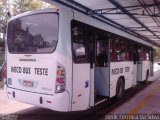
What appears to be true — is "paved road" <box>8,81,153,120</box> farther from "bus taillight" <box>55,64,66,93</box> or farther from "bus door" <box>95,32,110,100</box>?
"bus taillight" <box>55,64,66,93</box>

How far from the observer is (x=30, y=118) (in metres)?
6.86

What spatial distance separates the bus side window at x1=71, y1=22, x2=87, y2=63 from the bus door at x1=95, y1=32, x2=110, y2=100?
177 centimetres

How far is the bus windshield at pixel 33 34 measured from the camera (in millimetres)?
5785

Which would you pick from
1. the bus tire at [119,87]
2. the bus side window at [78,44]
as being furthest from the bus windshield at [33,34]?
the bus tire at [119,87]

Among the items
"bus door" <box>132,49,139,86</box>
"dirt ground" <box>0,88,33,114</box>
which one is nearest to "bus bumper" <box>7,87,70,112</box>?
"dirt ground" <box>0,88,33,114</box>

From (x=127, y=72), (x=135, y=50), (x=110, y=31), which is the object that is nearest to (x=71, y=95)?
(x=110, y=31)

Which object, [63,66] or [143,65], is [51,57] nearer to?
[63,66]

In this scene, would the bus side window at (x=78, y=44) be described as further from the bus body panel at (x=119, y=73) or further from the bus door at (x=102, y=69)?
the bus body panel at (x=119, y=73)

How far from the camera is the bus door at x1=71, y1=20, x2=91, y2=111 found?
587 centimetres

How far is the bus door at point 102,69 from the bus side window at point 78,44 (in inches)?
69.7

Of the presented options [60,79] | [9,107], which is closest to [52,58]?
[60,79]

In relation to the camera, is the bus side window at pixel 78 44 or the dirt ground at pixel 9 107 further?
the dirt ground at pixel 9 107

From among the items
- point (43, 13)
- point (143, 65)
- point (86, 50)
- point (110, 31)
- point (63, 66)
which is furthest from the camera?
point (143, 65)

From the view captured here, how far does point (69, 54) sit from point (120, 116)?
292cm
